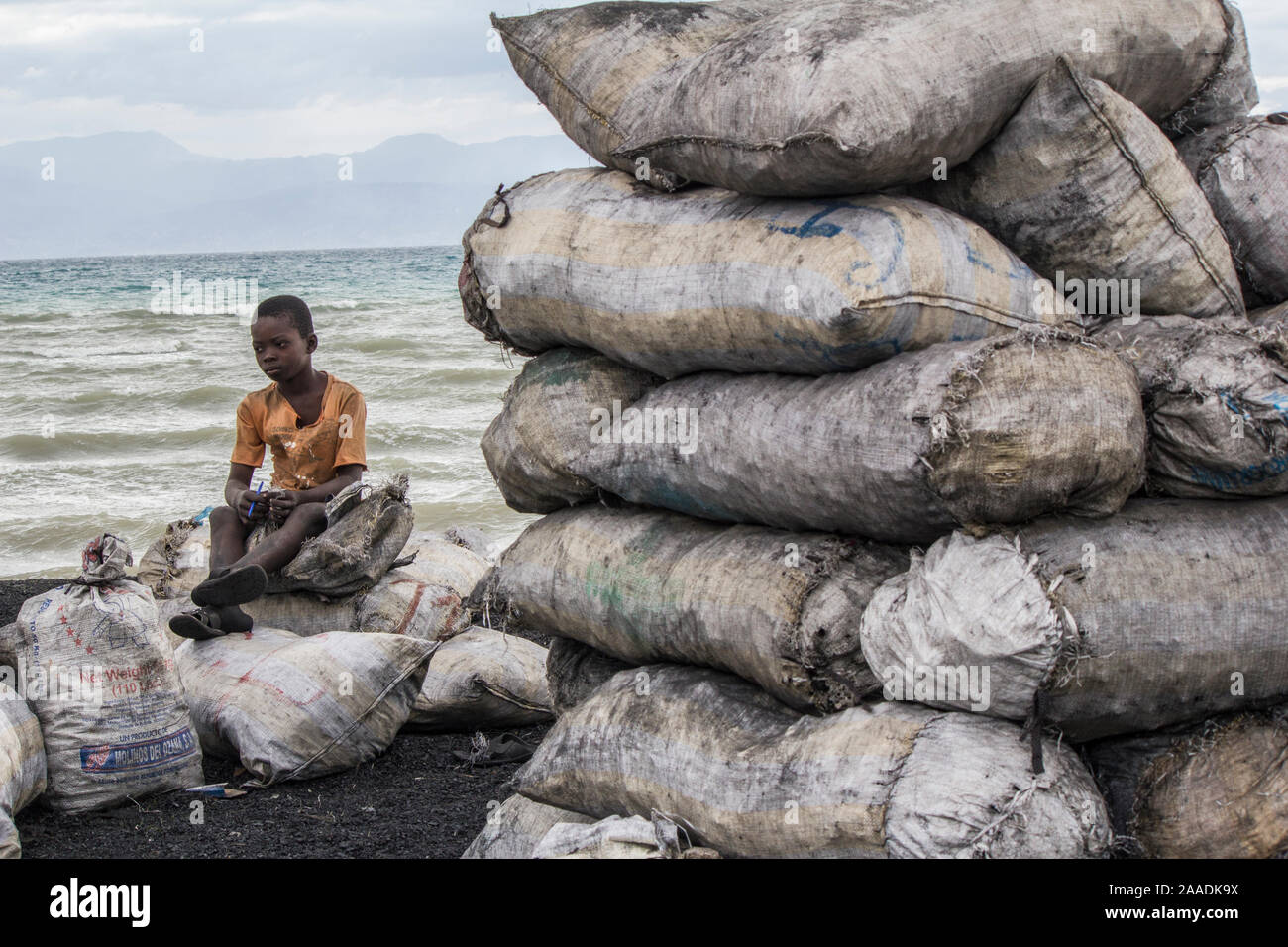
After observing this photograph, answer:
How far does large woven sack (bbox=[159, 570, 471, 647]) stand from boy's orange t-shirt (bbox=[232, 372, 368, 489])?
0.49 metres

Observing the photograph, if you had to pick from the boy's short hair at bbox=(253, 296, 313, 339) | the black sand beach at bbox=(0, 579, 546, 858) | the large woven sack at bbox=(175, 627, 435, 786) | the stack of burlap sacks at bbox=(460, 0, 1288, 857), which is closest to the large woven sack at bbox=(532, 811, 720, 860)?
the stack of burlap sacks at bbox=(460, 0, 1288, 857)

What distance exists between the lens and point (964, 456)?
8.58 ft

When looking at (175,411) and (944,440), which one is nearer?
(944,440)

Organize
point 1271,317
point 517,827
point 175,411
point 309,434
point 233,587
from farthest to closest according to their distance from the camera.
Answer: point 175,411, point 309,434, point 233,587, point 517,827, point 1271,317

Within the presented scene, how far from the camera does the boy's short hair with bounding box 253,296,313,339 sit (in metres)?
5.25

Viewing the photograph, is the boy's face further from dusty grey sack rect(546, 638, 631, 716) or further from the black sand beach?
dusty grey sack rect(546, 638, 631, 716)

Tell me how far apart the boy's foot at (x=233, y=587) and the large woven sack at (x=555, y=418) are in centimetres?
125

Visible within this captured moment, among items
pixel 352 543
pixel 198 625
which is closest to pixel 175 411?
pixel 352 543

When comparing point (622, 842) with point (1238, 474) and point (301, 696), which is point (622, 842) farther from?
point (301, 696)

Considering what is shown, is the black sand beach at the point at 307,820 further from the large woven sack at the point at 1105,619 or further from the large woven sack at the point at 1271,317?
the large woven sack at the point at 1271,317

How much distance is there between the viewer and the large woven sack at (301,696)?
4.47 metres

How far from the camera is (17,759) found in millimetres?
3977

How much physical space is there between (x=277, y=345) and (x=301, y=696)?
4.84ft
